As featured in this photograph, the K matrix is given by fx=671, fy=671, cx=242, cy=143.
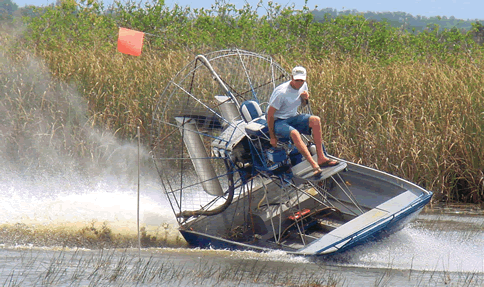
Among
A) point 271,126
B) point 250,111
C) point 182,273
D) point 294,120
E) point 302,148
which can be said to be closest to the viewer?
point 182,273

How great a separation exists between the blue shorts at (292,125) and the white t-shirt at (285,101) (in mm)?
70

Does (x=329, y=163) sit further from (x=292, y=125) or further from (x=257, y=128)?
(x=257, y=128)

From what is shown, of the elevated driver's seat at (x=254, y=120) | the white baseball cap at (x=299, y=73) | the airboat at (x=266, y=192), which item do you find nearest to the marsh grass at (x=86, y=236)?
the airboat at (x=266, y=192)

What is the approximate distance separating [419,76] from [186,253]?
6.52m

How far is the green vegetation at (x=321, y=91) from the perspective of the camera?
37.7 ft

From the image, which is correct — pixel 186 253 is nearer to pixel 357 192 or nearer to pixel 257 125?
pixel 257 125

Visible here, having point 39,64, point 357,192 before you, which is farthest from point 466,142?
point 39,64

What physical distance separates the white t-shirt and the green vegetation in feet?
10.9

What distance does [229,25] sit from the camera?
18781 mm

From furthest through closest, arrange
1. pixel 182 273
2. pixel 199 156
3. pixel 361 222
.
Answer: pixel 199 156, pixel 361 222, pixel 182 273

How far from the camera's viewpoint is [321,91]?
41.3ft

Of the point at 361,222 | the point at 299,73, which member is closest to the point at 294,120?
the point at 299,73

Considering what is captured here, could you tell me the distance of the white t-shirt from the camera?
333 inches

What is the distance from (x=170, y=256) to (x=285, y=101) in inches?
97.2
